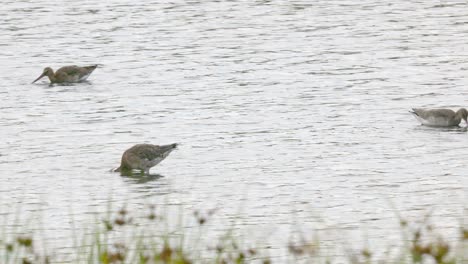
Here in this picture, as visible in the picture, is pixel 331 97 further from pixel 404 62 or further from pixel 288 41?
pixel 288 41

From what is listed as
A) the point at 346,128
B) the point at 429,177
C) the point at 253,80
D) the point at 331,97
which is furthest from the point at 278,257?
the point at 253,80

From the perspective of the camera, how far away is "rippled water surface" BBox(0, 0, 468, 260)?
51.3 feet

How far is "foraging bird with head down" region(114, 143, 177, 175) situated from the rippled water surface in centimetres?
22

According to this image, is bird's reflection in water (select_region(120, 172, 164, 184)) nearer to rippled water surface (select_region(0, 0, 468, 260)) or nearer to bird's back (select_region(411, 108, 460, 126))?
rippled water surface (select_region(0, 0, 468, 260))

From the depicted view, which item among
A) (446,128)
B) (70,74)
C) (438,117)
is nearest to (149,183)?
(438,117)

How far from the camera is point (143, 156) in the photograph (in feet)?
57.7

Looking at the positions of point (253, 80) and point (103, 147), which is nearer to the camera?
point (103, 147)

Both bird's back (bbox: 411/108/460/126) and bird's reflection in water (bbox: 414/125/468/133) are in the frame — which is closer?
bird's back (bbox: 411/108/460/126)

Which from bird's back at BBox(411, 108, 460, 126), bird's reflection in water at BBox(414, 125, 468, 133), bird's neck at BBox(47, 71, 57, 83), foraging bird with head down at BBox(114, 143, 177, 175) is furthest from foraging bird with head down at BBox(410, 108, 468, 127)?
bird's neck at BBox(47, 71, 57, 83)

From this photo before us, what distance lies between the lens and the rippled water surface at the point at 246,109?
15.6 metres

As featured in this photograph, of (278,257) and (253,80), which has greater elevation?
(278,257)

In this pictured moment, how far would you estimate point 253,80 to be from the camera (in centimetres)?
2583

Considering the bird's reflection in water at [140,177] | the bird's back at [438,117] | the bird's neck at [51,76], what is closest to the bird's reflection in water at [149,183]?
the bird's reflection in water at [140,177]

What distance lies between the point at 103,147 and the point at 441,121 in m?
5.33
